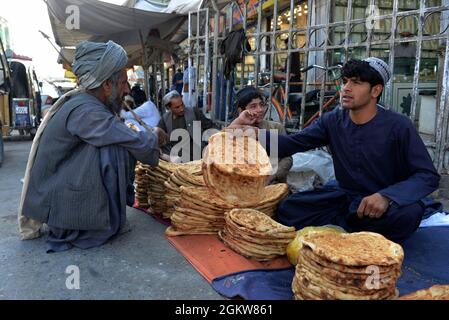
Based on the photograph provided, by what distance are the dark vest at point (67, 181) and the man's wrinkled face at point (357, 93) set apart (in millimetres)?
1702

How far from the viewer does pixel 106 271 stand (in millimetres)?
2541

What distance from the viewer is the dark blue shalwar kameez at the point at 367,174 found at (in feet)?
8.50

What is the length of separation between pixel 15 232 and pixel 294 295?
2395 mm

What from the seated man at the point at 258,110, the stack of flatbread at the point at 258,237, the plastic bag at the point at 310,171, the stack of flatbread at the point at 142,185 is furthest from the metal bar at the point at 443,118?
the stack of flatbread at the point at 142,185

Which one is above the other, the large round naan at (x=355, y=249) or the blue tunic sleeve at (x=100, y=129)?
the blue tunic sleeve at (x=100, y=129)

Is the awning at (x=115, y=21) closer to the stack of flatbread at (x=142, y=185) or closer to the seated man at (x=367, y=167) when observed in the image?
the stack of flatbread at (x=142, y=185)

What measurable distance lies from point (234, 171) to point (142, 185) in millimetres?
1270

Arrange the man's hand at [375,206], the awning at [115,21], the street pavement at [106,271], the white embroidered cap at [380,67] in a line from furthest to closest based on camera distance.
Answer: the awning at [115,21]
the white embroidered cap at [380,67]
the man's hand at [375,206]
the street pavement at [106,271]

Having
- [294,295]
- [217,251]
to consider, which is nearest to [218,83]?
[217,251]

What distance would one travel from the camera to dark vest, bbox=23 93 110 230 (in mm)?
2811

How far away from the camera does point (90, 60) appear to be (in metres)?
2.91

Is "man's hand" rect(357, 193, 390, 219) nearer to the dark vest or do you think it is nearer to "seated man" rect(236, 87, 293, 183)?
"seated man" rect(236, 87, 293, 183)

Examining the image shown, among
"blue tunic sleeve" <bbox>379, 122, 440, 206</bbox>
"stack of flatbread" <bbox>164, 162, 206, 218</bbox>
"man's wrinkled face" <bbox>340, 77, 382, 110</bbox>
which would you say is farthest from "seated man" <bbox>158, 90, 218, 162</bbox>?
"blue tunic sleeve" <bbox>379, 122, 440, 206</bbox>

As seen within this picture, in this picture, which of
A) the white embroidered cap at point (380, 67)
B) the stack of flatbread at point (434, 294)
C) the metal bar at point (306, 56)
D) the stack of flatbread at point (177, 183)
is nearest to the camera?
the stack of flatbread at point (434, 294)
